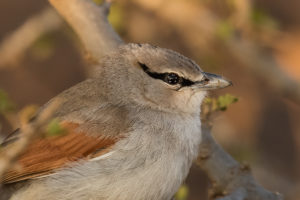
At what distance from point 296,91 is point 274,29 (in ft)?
2.33

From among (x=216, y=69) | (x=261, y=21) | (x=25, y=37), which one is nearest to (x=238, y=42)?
(x=261, y=21)

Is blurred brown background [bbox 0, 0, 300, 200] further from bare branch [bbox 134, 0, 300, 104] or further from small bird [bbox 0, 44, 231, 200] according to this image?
small bird [bbox 0, 44, 231, 200]

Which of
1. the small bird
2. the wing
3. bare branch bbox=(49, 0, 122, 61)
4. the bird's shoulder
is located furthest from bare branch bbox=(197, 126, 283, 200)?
bare branch bbox=(49, 0, 122, 61)

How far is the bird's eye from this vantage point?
5.88 m

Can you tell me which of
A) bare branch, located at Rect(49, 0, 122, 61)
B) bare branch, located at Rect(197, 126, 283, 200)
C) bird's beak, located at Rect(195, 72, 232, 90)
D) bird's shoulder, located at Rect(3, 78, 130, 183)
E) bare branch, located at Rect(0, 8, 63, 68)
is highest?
bare branch, located at Rect(0, 8, 63, 68)

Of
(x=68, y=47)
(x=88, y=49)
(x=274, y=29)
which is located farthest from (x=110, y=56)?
(x=68, y=47)

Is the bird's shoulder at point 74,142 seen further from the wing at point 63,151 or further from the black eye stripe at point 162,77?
the black eye stripe at point 162,77

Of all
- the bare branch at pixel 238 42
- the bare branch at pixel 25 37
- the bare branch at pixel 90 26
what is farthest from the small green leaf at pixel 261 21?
the bare branch at pixel 25 37

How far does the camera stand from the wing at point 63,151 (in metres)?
5.42

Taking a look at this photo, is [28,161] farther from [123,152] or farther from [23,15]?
[23,15]

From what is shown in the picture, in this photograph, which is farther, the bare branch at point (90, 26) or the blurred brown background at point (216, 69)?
the blurred brown background at point (216, 69)

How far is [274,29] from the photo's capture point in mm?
7406

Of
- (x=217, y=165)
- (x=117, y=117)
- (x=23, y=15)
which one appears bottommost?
(x=217, y=165)

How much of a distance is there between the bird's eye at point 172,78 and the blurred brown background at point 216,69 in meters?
1.94
